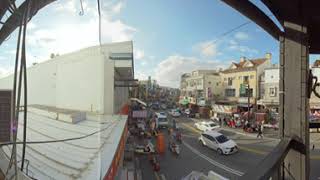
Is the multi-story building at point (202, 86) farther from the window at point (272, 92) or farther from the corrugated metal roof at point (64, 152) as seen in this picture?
the corrugated metal roof at point (64, 152)

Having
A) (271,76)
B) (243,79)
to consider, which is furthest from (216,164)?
(243,79)


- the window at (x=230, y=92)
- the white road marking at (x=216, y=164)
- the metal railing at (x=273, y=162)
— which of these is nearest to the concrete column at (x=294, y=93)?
the metal railing at (x=273, y=162)

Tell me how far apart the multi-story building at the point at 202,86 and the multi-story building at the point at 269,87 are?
8.88 meters

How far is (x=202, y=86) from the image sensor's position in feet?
130

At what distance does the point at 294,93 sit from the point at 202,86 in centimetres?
3770

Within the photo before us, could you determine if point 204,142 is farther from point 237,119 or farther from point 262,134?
point 237,119

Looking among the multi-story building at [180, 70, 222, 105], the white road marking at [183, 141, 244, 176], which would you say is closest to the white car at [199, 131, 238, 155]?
the white road marking at [183, 141, 244, 176]

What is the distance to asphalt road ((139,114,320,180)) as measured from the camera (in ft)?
38.7

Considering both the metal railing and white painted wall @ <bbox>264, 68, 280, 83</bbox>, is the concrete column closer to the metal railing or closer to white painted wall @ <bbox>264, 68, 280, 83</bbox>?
the metal railing

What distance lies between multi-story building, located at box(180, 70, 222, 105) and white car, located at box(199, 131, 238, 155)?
1969cm

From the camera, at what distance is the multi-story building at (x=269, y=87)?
87.2 ft

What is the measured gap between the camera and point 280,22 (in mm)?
2275

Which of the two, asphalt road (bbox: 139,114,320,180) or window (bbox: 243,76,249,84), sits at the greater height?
window (bbox: 243,76,249,84)

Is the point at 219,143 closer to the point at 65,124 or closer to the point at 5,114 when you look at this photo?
the point at 65,124
